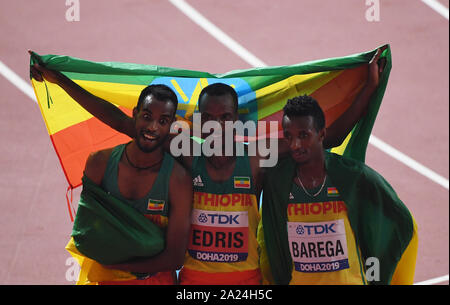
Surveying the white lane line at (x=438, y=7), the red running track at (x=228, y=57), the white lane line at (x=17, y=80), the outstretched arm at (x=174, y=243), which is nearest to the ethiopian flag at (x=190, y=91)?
the outstretched arm at (x=174, y=243)

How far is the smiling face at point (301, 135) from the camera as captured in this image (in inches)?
136

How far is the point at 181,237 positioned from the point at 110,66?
52.0 inches

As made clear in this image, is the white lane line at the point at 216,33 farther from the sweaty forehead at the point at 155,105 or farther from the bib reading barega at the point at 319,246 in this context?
the bib reading barega at the point at 319,246

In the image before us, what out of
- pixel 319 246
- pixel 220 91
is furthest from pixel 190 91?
pixel 319 246

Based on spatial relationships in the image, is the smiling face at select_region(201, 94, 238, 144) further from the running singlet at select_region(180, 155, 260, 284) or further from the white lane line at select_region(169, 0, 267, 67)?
the white lane line at select_region(169, 0, 267, 67)

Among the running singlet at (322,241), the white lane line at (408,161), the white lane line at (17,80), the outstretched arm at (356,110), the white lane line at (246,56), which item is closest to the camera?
the running singlet at (322,241)

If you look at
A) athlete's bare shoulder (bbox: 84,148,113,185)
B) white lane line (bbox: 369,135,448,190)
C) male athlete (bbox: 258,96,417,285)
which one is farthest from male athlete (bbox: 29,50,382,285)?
white lane line (bbox: 369,135,448,190)

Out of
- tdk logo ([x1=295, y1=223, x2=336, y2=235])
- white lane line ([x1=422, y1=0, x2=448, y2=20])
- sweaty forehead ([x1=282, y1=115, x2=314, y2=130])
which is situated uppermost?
white lane line ([x1=422, y1=0, x2=448, y2=20])

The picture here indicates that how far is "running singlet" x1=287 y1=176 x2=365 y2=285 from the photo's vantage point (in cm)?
340

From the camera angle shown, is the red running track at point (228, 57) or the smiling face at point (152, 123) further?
the red running track at point (228, 57)

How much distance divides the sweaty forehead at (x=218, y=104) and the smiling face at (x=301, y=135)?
15.2 inches

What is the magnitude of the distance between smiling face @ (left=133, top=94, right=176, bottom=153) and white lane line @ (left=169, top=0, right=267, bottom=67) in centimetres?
620
